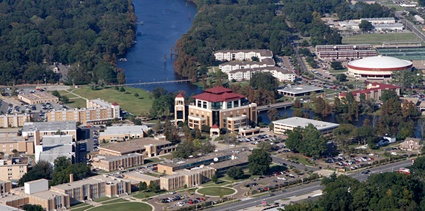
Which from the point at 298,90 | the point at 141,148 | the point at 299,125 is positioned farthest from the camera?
the point at 298,90

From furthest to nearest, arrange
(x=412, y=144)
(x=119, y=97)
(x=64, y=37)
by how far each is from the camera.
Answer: (x=64, y=37)
(x=119, y=97)
(x=412, y=144)

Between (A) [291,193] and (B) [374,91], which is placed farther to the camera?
(B) [374,91]

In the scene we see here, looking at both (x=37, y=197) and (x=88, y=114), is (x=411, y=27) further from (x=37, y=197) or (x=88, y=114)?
(x=37, y=197)

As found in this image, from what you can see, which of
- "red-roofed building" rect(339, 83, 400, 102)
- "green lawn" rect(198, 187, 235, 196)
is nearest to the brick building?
"red-roofed building" rect(339, 83, 400, 102)

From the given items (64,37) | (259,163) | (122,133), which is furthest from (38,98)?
(259,163)

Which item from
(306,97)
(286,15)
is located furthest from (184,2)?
(306,97)

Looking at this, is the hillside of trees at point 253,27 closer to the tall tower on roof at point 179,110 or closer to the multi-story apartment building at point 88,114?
the multi-story apartment building at point 88,114

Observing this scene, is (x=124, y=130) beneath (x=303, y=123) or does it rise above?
beneath
